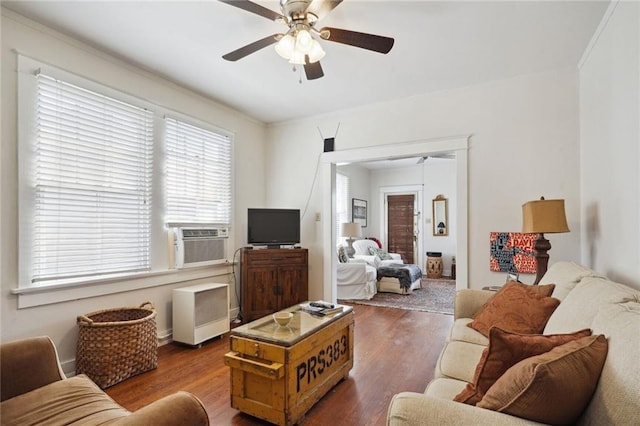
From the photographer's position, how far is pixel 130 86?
301 cm

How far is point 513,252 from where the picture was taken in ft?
10.5

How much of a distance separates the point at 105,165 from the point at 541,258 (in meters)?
3.85

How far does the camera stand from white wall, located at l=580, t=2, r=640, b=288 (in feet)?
5.93

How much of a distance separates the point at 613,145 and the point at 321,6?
212 centimetres

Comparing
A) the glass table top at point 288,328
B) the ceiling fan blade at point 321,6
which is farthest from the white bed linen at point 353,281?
the ceiling fan blade at point 321,6

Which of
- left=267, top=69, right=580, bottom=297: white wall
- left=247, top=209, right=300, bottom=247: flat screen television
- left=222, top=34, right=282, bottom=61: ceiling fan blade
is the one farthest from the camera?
left=247, top=209, right=300, bottom=247: flat screen television

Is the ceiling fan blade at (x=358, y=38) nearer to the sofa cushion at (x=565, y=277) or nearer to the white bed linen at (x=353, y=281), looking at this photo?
the sofa cushion at (x=565, y=277)

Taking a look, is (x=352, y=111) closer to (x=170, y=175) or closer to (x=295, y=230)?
(x=295, y=230)

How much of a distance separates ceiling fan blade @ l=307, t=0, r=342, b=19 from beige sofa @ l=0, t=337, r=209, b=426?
2.00m

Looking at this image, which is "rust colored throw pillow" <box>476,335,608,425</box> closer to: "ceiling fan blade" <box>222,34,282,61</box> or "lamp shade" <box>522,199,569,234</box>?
"lamp shade" <box>522,199,569,234</box>

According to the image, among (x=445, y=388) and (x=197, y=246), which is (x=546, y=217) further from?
(x=197, y=246)

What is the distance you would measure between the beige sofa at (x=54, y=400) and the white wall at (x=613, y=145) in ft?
7.81

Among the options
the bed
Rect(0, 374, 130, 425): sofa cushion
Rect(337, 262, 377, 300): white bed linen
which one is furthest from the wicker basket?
the bed

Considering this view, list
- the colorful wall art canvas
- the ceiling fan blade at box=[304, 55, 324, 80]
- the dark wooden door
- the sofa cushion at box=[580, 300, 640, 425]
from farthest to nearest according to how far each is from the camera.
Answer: the dark wooden door, the colorful wall art canvas, the ceiling fan blade at box=[304, 55, 324, 80], the sofa cushion at box=[580, 300, 640, 425]
